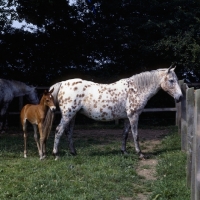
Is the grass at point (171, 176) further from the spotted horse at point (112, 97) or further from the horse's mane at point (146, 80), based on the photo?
the horse's mane at point (146, 80)

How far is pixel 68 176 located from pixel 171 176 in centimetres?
151

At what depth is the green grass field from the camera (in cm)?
531

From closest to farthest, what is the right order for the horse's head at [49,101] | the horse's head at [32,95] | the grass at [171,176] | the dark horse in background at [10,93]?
the grass at [171,176]
the horse's head at [49,101]
the dark horse in background at [10,93]
the horse's head at [32,95]

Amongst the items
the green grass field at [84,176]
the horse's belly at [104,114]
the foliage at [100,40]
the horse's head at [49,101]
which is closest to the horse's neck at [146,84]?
the horse's belly at [104,114]

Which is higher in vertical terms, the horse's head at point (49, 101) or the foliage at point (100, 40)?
the foliage at point (100, 40)

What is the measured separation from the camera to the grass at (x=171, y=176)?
5.20 meters

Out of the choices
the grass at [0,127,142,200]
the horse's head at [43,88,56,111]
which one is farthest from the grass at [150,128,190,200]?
the horse's head at [43,88,56,111]

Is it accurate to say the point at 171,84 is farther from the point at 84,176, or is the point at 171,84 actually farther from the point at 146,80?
the point at 84,176

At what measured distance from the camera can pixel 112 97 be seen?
26.8 ft

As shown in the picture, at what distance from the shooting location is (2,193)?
5.32 meters

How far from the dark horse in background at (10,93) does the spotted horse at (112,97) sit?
5.16 meters

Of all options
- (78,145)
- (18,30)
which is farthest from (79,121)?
(78,145)

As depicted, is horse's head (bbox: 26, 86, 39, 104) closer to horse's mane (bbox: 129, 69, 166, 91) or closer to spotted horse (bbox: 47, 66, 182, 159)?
spotted horse (bbox: 47, 66, 182, 159)

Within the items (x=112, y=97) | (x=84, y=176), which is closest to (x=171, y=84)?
(x=112, y=97)
